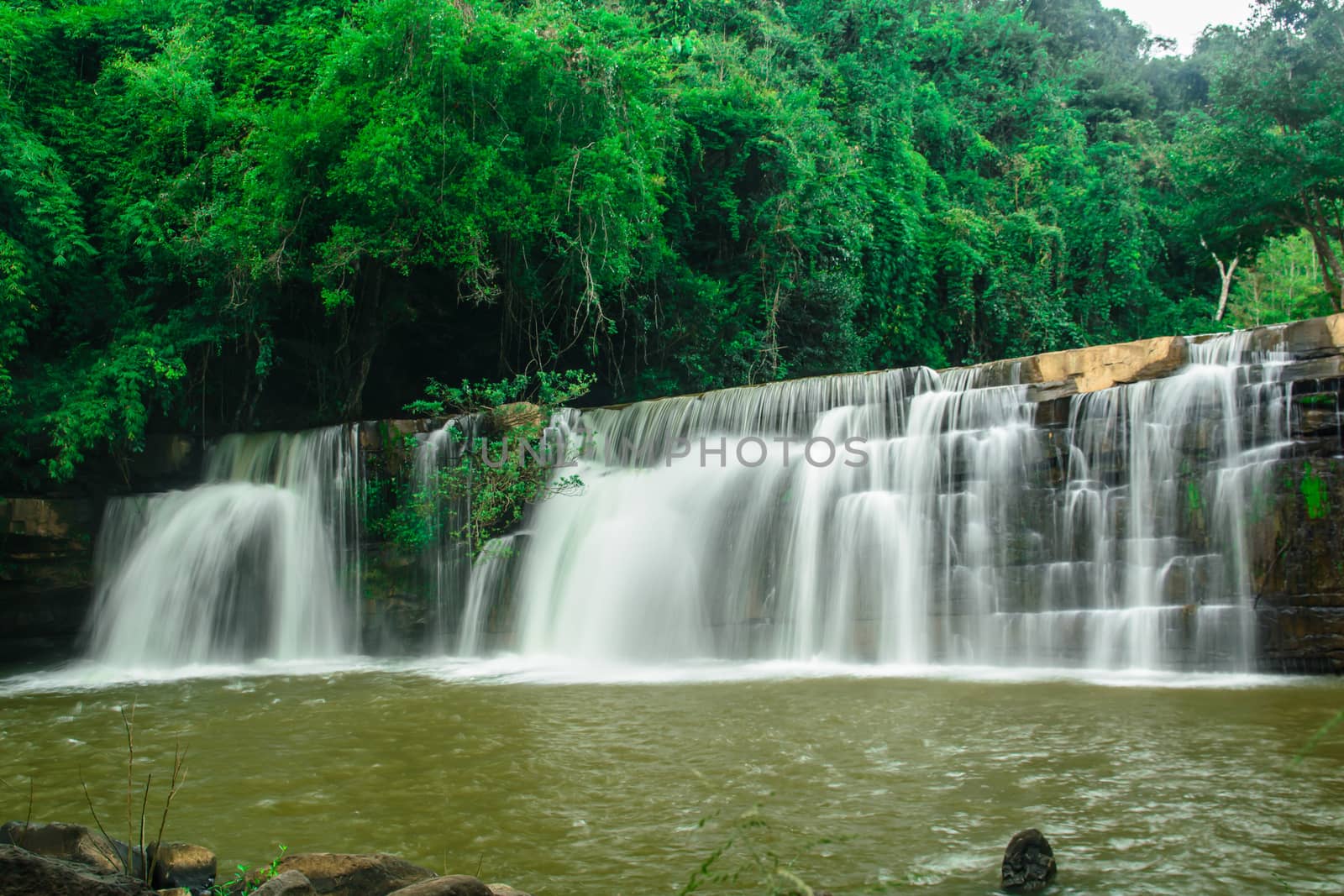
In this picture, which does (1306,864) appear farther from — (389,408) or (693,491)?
(389,408)

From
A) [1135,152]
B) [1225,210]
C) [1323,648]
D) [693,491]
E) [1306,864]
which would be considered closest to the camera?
[1306,864]

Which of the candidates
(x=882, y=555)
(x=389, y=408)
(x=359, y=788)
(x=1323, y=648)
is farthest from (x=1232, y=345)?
(x=389, y=408)

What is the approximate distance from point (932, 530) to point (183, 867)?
787 cm

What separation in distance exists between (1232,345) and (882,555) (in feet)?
13.0

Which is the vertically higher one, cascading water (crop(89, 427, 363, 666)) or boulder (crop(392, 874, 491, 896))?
cascading water (crop(89, 427, 363, 666))

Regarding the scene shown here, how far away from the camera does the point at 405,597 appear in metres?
12.8

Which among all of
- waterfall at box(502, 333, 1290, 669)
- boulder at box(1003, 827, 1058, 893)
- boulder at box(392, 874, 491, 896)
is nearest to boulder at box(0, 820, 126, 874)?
boulder at box(392, 874, 491, 896)

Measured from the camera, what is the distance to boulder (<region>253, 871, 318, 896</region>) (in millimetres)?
3182

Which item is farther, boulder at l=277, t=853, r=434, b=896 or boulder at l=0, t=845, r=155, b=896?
boulder at l=277, t=853, r=434, b=896

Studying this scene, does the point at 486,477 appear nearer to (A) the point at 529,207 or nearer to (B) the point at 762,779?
(A) the point at 529,207

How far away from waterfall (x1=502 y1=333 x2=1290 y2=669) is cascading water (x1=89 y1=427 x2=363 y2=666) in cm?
230

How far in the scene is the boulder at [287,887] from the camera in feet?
10.4

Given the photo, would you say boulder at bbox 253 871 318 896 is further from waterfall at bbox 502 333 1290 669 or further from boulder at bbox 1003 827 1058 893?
waterfall at bbox 502 333 1290 669

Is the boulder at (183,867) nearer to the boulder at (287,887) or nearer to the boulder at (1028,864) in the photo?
the boulder at (287,887)
